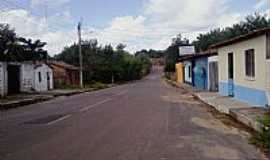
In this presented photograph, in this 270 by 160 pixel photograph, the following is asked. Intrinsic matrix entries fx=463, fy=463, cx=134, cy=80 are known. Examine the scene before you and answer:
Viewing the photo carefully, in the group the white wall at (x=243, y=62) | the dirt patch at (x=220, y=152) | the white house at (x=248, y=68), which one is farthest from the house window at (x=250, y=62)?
the dirt patch at (x=220, y=152)

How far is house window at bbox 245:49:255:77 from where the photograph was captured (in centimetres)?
2086

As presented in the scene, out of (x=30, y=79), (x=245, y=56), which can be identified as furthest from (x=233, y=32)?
(x=245, y=56)

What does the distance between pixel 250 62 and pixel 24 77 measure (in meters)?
26.2

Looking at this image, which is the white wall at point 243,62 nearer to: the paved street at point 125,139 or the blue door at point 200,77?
the paved street at point 125,139

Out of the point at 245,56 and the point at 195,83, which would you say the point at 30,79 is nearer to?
the point at 195,83

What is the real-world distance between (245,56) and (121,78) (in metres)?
68.9

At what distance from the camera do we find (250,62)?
21406mm

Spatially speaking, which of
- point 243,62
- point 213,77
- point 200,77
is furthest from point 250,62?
point 200,77

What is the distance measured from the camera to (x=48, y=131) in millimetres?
13742

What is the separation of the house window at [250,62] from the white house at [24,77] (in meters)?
20.4

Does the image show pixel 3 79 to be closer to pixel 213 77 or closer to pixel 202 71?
pixel 213 77

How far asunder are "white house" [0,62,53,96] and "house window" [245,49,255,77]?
20442mm

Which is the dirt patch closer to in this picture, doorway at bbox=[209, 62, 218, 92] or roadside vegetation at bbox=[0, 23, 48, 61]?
doorway at bbox=[209, 62, 218, 92]

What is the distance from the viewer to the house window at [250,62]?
20859 millimetres
